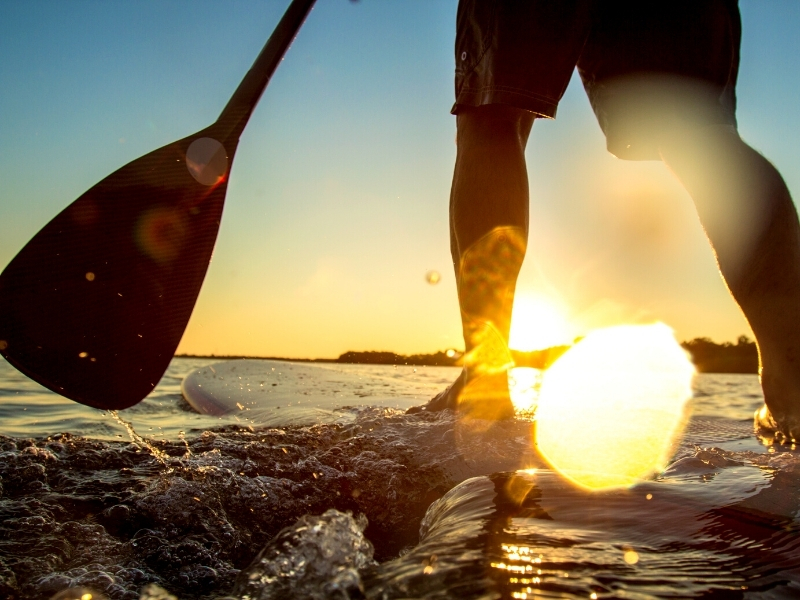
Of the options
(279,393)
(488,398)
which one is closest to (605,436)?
(488,398)

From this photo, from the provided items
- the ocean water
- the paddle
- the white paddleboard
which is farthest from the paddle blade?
the white paddleboard

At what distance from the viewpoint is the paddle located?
121 centimetres

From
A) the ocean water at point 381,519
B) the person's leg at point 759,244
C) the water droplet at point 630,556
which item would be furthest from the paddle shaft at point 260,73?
the water droplet at point 630,556

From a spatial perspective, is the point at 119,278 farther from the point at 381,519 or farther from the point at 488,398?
the point at 488,398

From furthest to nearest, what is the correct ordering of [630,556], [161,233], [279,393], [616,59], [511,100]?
[279,393], [616,59], [511,100], [161,233], [630,556]

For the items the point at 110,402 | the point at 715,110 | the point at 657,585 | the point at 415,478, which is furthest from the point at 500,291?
the point at 657,585

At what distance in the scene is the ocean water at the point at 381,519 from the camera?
1.89 ft

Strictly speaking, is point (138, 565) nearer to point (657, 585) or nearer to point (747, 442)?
point (657, 585)

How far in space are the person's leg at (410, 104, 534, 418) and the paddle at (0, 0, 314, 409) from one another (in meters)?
0.60

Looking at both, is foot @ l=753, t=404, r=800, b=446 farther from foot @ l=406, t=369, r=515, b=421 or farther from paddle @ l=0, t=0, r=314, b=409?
paddle @ l=0, t=0, r=314, b=409

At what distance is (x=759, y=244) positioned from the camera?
157 centimetres

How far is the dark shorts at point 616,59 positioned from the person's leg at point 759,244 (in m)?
0.14

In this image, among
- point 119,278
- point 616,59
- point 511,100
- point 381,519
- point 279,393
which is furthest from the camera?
point 279,393

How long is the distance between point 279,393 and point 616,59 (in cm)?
202
